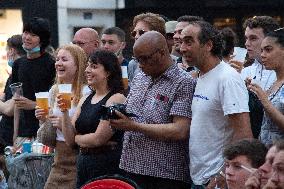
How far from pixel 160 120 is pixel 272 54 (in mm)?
958

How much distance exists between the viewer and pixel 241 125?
19.3ft

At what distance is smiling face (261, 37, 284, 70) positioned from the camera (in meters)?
6.27

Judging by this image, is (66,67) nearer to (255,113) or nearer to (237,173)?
(255,113)

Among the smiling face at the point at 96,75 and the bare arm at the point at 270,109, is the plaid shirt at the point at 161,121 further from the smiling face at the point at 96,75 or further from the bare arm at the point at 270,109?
the smiling face at the point at 96,75

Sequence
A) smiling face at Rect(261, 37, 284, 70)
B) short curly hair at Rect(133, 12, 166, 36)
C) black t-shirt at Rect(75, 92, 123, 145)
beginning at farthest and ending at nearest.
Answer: short curly hair at Rect(133, 12, 166, 36), black t-shirt at Rect(75, 92, 123, 145), smiling face at Rect(261, 37, 284, 70)

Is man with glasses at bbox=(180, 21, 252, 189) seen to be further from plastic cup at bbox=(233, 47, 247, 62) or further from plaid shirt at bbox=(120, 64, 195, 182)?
plastic cup at bbox=(233, 47, 247, 62)

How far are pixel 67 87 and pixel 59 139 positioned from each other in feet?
2.24

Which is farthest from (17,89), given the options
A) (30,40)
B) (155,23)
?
(155,23)

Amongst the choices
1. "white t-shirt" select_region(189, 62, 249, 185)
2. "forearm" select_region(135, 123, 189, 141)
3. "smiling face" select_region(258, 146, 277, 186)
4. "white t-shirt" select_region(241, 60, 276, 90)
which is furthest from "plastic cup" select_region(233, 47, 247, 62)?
"smiling face" select_region(258, 146, 277, 186)

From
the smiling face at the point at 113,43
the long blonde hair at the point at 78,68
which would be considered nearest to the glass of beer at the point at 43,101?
the long blonde hair at the point at 78,68

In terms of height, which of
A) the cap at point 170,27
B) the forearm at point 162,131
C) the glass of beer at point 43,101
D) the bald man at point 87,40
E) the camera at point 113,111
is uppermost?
the cap at point 170,27

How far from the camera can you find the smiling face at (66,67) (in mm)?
7730

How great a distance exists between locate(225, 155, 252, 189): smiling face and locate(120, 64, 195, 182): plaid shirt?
3.54 ft

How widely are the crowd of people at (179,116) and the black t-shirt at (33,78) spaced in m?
1.23
